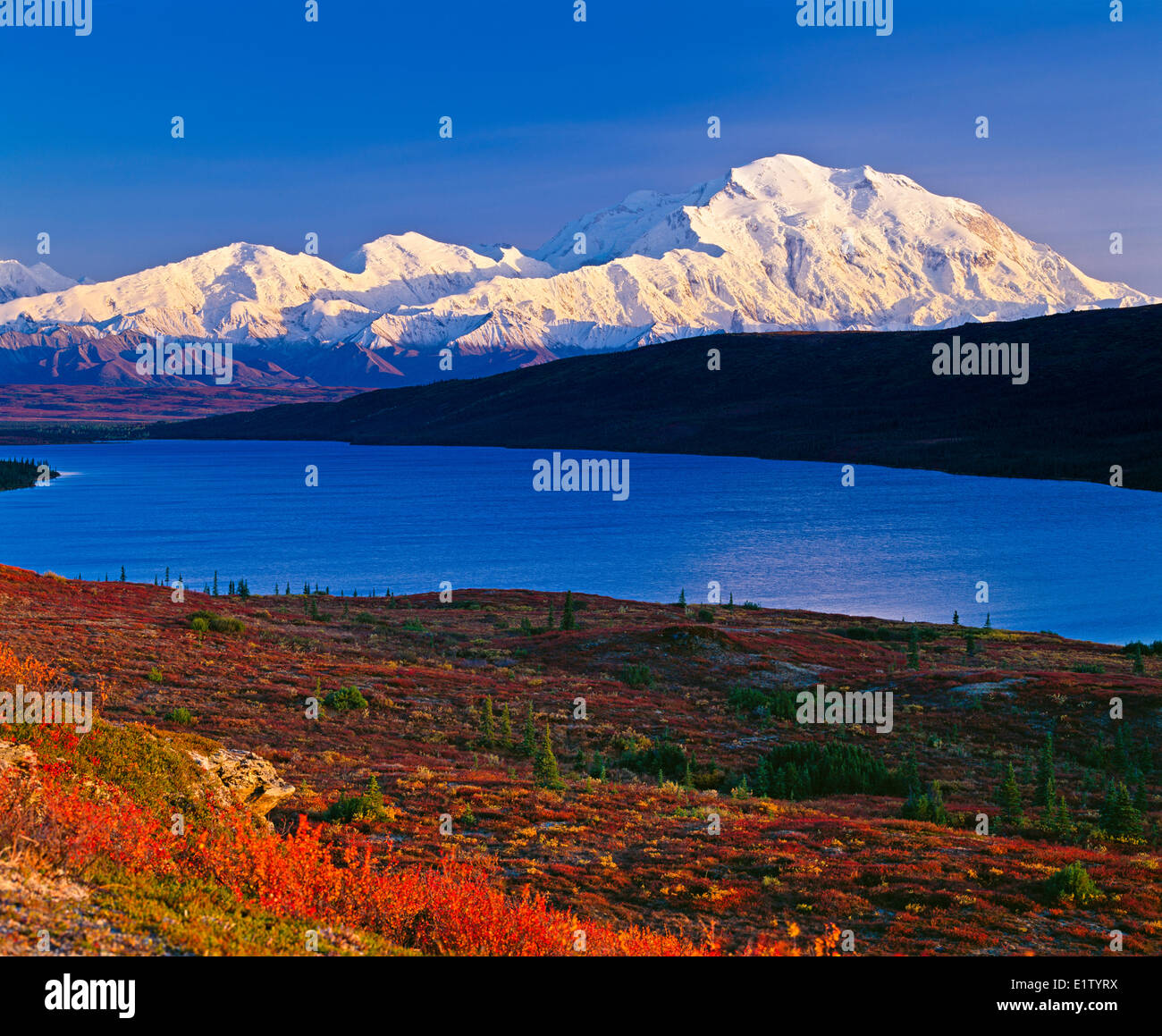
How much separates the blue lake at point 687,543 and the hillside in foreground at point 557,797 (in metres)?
38.9

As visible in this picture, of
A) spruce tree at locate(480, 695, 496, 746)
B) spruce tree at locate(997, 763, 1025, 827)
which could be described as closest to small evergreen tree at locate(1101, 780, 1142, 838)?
spruce tree at locate(997, 763, 1025, 827)

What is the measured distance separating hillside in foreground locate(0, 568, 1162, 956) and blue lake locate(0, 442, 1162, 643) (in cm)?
3886

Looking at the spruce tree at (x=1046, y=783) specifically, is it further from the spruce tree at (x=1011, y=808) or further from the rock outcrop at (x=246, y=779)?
the rock outcrop at (x=246, y=779)

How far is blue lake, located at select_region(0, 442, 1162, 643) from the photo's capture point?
86.4 m

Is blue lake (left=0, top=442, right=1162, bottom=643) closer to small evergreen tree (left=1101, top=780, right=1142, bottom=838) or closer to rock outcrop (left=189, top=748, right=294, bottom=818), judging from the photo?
small evergreen tree (left=1101, top=780, right=1142, bottom=838)

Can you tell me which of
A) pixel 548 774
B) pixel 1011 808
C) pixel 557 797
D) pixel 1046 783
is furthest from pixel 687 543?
pixel 557 797

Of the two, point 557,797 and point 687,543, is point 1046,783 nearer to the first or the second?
point 557,797

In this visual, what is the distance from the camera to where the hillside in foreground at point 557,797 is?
12539mm

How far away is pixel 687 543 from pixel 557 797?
314 feet
